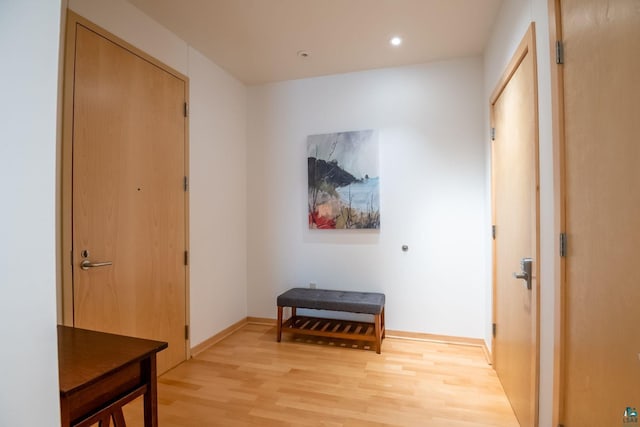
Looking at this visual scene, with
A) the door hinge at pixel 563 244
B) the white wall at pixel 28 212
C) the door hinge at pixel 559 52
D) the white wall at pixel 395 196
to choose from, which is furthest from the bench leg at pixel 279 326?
the door hinge at pixel 559 52

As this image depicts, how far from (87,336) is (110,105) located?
1540 millimetres

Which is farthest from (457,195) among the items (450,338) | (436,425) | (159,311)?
(159,311)

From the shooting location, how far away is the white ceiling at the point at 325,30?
2215mm

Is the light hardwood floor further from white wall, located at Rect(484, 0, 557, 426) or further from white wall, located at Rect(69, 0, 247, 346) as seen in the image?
white wall, located at Rect(484, 0, 557, 426)

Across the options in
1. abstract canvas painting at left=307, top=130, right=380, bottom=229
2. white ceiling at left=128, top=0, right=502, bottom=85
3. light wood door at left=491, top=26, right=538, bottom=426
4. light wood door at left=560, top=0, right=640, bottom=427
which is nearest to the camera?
light wood door at left=560, top=0, right=640, bottom=427

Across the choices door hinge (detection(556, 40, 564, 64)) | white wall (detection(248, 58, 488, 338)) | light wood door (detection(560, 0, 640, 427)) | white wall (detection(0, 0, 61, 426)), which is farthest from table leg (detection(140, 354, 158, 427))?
white wall (detection(248, 58, 488, 338))

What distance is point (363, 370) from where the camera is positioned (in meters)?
2.48

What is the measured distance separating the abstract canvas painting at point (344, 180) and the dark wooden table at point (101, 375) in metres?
2.32

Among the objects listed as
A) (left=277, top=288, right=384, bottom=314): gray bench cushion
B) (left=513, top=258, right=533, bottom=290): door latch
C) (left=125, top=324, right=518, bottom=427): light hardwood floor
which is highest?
(left=513, top=258, right=533, bottom=290): door latch

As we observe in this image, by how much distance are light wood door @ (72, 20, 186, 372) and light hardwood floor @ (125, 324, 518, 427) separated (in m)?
0.48

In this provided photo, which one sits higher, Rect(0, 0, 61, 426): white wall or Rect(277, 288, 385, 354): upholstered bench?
Rect(0, 0, 61, 426): white wall

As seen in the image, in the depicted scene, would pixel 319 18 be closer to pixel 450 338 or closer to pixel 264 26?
pixel 264 26

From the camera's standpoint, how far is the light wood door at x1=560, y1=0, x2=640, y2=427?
0.83m

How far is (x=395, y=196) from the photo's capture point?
3.17 meters
